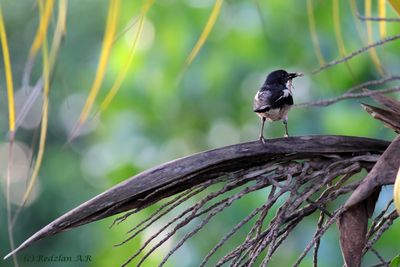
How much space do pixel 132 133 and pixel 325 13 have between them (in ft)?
2.18

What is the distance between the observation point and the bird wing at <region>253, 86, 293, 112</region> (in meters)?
1.45

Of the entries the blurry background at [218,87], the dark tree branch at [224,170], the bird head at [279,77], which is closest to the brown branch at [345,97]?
the dark tree branch at [224,170]

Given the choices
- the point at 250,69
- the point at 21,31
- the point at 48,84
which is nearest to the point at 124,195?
the point at 48,84

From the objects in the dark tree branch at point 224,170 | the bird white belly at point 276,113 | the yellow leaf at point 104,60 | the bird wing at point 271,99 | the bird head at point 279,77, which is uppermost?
the bird head at point 279,77

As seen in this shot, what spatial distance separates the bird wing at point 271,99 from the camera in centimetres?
145

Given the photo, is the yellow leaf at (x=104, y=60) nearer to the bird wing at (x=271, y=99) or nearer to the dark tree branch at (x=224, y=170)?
the dark tree branch at (x=224, y=170)

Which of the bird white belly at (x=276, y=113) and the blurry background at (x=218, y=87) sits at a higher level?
the blurry background at (x=218, y=87)

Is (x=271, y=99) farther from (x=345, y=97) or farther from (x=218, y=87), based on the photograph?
(x=218, y=87)

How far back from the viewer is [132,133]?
2.64 m

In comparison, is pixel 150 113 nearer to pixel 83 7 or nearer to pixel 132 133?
pixel 132 133

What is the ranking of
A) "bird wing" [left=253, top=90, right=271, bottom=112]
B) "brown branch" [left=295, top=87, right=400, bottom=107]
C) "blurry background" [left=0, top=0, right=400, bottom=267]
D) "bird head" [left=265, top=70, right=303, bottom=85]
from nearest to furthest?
1. "brown branch" [left=295, top=87, right=400, bottom=107]
2. "bird wing" [left=253, top=90, right=271, bottom=112]
3. "bird head" [left=265, top=70, right=303, bottom=85]
4. "blurry background" [left=0, top=0, right=400, bottom=267]

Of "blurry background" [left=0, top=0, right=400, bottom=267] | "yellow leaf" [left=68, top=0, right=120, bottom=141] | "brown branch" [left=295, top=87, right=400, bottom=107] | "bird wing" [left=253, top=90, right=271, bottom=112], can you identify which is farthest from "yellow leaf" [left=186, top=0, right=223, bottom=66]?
"blurry background" [left=0, top=0, right=400, bottom=267]

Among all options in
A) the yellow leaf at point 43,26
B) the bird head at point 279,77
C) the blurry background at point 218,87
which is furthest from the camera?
the blurry background at point 218,87

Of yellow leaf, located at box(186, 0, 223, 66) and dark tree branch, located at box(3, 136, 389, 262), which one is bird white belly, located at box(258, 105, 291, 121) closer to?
yellow leaf, located at box(186, 0, 223, 66)
